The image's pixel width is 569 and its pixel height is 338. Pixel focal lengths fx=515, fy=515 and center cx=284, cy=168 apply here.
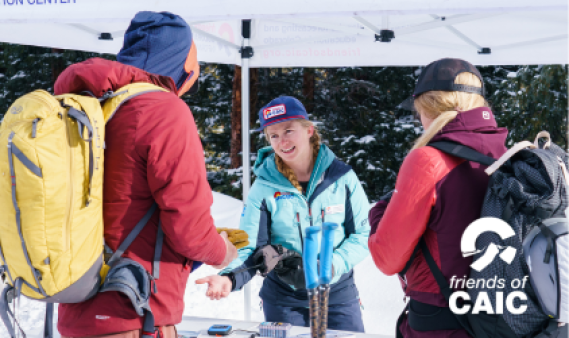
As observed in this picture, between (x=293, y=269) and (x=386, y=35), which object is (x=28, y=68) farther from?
(x=293, y=269)

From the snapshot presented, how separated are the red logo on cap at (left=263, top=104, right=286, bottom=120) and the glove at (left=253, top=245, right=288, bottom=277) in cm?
67

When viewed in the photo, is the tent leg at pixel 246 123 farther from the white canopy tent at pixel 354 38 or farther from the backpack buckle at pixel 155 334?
the backpack buckle at pixel 155 334

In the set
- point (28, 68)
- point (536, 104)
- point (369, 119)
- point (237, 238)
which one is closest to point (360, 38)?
point (237, 238)

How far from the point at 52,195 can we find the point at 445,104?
1060 millimetres

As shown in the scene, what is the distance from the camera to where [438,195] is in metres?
1.36

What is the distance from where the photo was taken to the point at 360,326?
2471 mm

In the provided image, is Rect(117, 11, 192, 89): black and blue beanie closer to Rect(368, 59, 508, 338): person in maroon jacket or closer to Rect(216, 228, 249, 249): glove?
Rect(216, 228, 249, 249): glove

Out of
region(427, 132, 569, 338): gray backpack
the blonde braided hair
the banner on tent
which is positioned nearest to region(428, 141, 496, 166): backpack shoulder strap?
region(427, 132, 569, 338): gray backpack

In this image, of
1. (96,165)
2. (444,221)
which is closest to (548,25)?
(444,221)

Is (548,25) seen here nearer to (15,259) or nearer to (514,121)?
(15,259)

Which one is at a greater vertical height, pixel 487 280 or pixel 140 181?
pixel 140 181

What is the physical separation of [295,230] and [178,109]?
3.85 ft

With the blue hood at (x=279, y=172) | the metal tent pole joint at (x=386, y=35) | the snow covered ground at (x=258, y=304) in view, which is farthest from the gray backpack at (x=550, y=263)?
the snow covered ground at (x=258, y=304)

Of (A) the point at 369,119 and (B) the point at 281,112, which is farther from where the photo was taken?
(A) the point at 369,119
